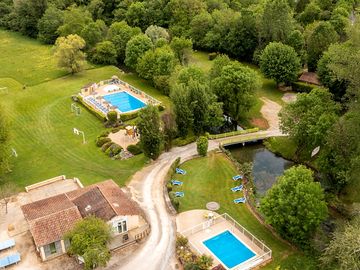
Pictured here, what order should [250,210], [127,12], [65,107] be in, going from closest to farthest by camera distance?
1. [250,210]
2. [65,107]
3. [127,12]

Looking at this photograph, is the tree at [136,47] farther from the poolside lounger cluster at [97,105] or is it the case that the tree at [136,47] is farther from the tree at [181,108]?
the tree at [181,108]

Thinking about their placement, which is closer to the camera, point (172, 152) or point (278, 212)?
point (278, 212)

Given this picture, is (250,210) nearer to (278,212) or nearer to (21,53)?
(278,212)

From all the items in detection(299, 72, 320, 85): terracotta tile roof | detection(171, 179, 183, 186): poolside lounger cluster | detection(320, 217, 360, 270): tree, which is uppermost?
detection(320, 217, 360, 270): tree

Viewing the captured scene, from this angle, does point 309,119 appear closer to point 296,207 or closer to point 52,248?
point 296,207

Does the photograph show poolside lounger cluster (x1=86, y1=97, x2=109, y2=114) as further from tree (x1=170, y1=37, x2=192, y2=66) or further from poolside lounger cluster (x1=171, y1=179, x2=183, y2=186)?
poolside lounger cluster (x1=171, y1=179, x2=183, y2=186)

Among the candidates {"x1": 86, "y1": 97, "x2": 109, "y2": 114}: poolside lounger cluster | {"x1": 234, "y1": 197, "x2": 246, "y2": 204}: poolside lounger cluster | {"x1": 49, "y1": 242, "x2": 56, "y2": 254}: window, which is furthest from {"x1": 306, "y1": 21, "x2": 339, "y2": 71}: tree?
{"x1": 49, "y1": 242, "x2": 56, "y2": 254}: window

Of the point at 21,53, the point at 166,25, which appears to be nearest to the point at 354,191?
the point at 166,25
